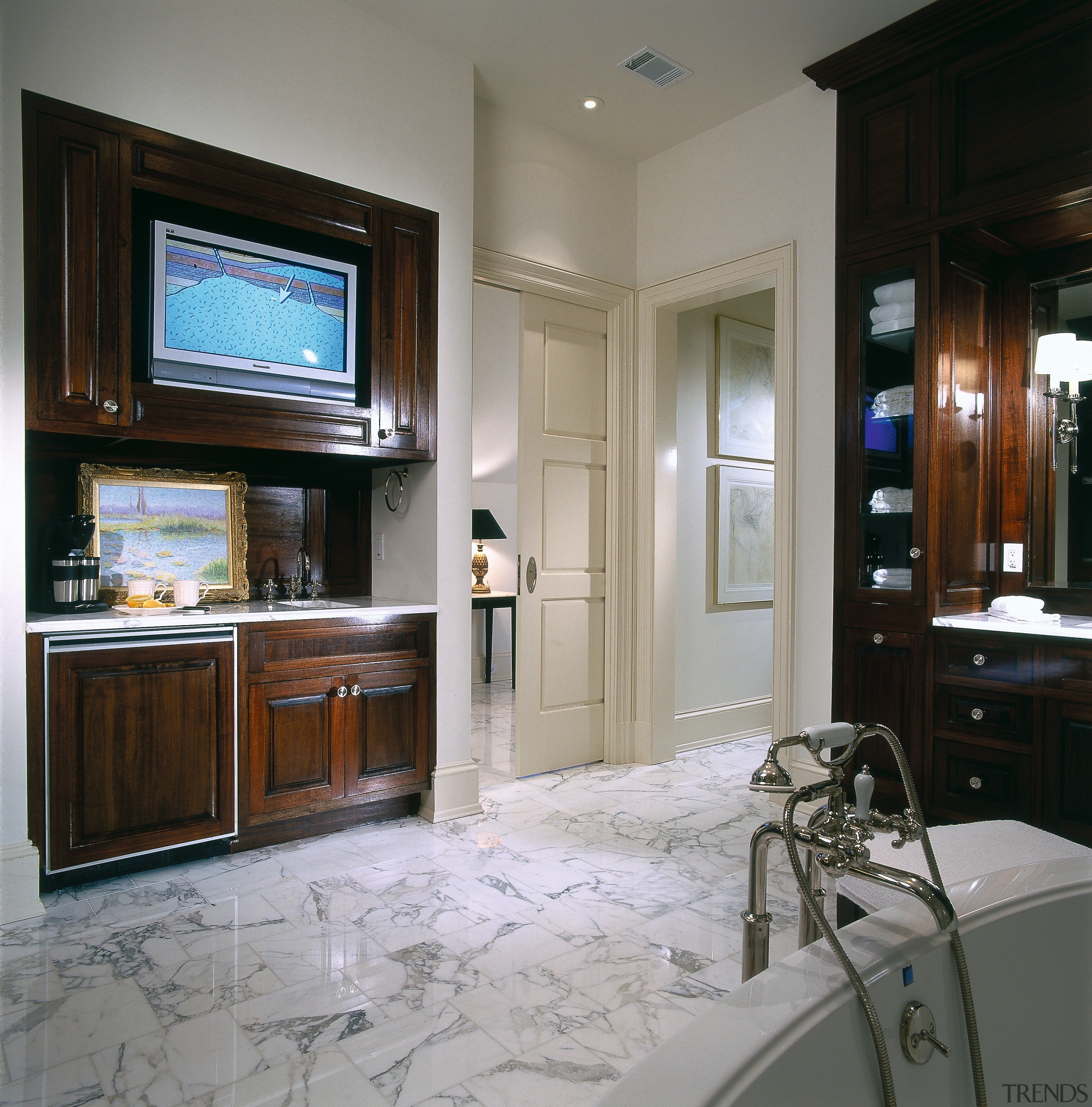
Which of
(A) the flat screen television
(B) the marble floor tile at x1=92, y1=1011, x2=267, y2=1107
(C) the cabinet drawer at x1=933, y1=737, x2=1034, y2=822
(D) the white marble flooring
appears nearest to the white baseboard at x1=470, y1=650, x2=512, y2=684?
(D) the white marble flooring

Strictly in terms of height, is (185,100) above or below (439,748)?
above

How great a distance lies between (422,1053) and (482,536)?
4641 millimetres

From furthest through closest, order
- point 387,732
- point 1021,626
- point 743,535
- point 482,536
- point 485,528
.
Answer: point 485,528 → point 482,536 → point 743,535 → point 387,732 → point 1021,626

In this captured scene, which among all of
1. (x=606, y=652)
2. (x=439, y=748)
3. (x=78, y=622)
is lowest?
(x=439, y=748)

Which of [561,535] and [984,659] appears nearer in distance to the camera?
[984,659]

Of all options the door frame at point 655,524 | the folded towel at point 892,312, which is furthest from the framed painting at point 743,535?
the folded towel at point 892,312

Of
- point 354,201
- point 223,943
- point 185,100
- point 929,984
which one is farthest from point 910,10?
point 223,943

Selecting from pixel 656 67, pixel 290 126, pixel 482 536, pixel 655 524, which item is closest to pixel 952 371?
pixel 655 524

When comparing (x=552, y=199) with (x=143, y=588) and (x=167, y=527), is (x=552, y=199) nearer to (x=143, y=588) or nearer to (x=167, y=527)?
(x=167, y=527)

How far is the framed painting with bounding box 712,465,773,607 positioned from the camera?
4.68m

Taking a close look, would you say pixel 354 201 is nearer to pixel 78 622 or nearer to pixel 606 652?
pixel 78 622

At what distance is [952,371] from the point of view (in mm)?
3062

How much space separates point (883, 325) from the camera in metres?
3.16

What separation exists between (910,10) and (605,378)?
A: 1.98 m
